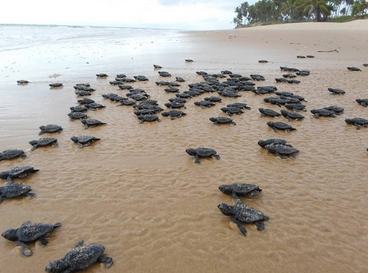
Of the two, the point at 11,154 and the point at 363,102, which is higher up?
the point at 363,102

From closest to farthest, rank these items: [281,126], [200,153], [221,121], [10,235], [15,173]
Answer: [10,235], [15,173], [200,153], [281,126], [221,121]

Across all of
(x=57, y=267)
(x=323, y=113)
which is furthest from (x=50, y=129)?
(x=323, y=113)

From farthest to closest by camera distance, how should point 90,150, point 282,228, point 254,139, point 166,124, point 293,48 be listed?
point 293,48 < point 166,124 < point 254,139 < point 90,150 < point 282,228

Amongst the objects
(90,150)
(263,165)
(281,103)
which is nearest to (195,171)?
(263,165)

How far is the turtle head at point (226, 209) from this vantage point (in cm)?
440

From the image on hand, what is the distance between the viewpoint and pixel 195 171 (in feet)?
19.1

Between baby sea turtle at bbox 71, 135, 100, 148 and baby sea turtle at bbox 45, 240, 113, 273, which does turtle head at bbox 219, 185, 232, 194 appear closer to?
baby sea turtle at bbox 45, 240, 113, 273

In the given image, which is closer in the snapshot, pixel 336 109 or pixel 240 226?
pixel 240 226

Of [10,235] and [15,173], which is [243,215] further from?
[15,173]

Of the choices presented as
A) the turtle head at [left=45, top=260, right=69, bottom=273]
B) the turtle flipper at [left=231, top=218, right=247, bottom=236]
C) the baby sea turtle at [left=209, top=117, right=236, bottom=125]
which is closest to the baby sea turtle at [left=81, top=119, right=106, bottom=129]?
the baby sea turtle at [left=209, top=117, right=236, bottom=125]

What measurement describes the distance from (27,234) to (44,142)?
3.47 metres

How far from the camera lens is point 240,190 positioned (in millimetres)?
4820

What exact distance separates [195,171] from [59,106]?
6.79 metres

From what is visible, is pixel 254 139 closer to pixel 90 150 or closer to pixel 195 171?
pixel 195 171
